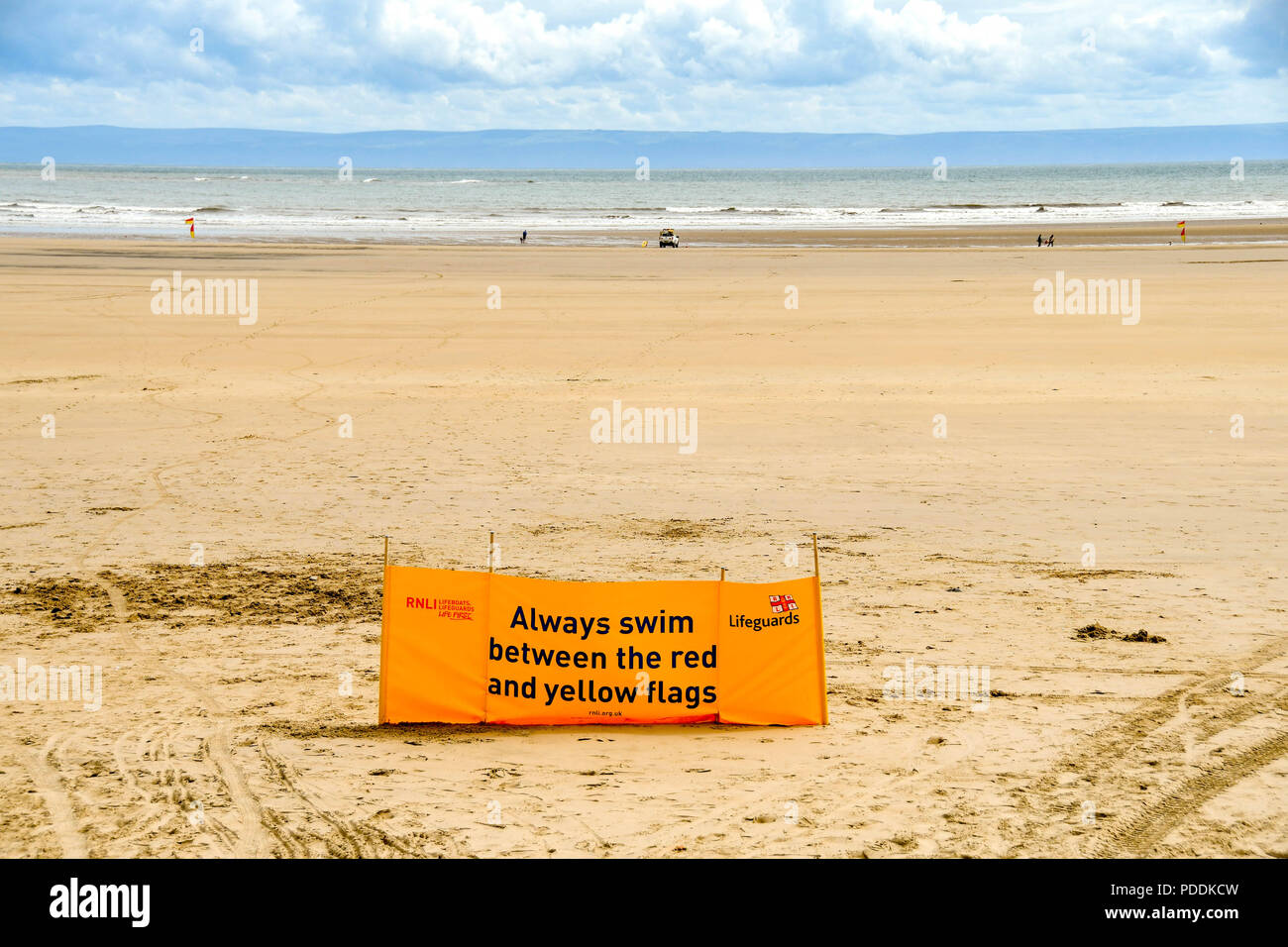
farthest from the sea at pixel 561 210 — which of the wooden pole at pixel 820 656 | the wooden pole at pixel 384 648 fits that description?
the wooden pole at pixel 820 656

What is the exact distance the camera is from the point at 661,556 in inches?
461

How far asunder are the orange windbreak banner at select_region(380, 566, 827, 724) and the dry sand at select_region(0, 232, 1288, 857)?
0.64 feet

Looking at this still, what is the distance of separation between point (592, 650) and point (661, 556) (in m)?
4.34

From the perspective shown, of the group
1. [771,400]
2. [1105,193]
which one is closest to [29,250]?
[771,400]

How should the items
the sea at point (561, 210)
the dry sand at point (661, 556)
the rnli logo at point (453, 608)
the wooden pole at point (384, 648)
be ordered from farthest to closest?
the sea at point (561, 210)
the rnli logo at point (453, 608)
the wooden pole at point (384, 648)
the dry sand at point (661, 556)

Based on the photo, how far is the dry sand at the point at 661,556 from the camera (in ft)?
21.2

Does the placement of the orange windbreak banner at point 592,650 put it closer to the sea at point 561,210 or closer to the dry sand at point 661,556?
the dry sand at point 661,556

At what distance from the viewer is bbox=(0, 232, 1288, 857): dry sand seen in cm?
647

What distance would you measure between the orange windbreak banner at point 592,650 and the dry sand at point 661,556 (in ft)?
0.64

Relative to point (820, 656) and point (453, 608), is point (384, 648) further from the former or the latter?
point (820, 656)

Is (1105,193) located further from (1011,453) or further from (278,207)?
(1011,453)

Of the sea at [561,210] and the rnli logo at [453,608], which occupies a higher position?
the sea at [561,210]
